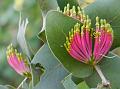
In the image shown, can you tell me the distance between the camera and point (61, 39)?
3.30 ft

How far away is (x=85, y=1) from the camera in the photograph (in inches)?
49.3

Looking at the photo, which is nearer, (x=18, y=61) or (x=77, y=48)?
(x=77, y=48)

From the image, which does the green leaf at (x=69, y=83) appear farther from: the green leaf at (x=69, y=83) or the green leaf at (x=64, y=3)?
the green leaf at (x=64, y=3)

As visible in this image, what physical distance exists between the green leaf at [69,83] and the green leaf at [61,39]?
27 millimetres

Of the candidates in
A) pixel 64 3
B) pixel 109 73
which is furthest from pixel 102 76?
pixel 64 3

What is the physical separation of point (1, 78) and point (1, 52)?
23 cm

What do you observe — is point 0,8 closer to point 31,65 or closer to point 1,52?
point 1,52

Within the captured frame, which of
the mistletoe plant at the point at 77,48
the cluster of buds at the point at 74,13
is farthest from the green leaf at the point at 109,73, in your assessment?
the cluster of buds at the point at 74,13

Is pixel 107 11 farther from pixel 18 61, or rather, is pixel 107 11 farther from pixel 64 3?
pixel 18 61

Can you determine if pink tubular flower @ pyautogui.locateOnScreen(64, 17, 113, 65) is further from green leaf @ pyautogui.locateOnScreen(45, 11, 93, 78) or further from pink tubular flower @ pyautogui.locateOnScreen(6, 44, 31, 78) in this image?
pink tubular flower @ pyautogui.locateOnScreen(6, 44, 31, 78)

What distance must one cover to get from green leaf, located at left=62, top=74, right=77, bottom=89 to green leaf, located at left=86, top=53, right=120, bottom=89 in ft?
0.11

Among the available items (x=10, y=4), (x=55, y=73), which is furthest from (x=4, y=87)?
(x=10, y=4)

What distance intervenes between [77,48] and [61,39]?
0.04 metres

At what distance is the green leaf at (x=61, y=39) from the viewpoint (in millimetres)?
981
